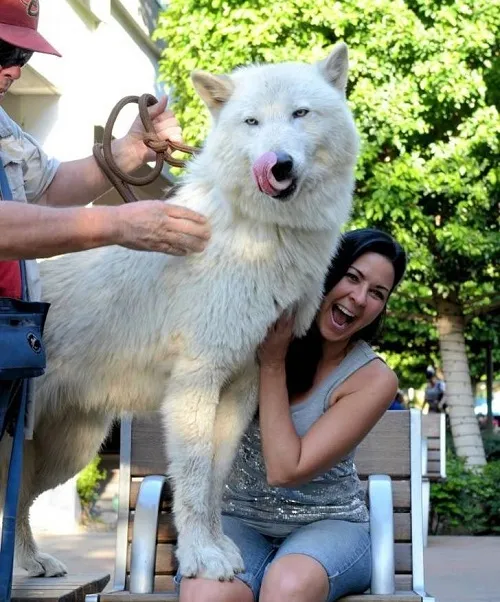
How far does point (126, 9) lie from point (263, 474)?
31.4ft

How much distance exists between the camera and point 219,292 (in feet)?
11.4

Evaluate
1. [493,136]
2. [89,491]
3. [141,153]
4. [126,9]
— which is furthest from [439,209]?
[141,153]

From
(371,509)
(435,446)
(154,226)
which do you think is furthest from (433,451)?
(154,226)

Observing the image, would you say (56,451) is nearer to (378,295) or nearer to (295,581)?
(295,581)

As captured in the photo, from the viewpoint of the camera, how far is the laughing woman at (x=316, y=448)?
3.38 m

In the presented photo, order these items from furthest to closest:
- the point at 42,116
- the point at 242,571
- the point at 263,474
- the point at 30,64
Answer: the point at 42,116, the point at 30,64, the point at 263,474, the point at 242,571

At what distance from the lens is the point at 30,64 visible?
9148 mm

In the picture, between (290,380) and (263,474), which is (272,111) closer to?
(290,380)

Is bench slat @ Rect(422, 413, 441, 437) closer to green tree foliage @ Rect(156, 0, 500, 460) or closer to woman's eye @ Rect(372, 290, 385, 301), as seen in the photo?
green tree foliage @ Rect(156, 0, 500, 460)

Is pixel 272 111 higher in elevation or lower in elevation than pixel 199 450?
higher

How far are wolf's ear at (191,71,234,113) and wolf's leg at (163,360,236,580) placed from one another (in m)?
0.85

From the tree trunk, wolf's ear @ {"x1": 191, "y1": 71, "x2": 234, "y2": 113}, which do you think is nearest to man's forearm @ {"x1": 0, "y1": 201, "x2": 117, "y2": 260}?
wolf's ear @ {"x1": 191, "y1": 71, "x2": 234, "y2": 113}

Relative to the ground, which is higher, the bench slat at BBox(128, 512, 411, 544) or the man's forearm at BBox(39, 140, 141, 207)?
the man's forearm at BBox(39, 140, 141, 207)

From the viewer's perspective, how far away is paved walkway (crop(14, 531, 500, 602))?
759 cm
